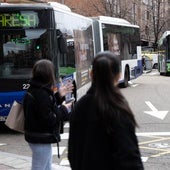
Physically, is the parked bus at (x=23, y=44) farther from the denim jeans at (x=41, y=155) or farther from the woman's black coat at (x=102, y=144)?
the woman's black coat at (x=102, y=144)

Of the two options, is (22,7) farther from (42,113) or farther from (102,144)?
(102,144)

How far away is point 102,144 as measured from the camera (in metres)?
3.18

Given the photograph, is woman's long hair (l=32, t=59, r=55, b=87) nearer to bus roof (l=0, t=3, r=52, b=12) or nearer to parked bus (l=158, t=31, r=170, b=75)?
bus roof (l=0, t=3, r=52, b=12)

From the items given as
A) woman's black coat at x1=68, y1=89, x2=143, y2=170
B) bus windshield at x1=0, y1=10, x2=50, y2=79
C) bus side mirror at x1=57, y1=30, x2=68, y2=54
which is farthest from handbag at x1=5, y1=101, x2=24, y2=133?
bus side mirror at x1=57, y1=30, x2=68, y2=54

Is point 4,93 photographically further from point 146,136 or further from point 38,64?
point 38,64

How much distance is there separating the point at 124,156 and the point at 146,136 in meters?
7.67

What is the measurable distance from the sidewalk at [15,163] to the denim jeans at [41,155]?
2367 mm

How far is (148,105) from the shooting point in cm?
1633

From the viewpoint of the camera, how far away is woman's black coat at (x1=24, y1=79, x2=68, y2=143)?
16.1 feet

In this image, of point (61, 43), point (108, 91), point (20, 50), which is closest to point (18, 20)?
point (20, 50)

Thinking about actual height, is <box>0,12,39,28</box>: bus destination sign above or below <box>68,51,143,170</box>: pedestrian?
above

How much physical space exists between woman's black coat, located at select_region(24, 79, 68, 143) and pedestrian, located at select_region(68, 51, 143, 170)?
162 cm

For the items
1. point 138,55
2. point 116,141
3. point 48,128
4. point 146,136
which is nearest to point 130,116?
point 116,141

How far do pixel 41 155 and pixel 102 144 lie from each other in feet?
6.30
